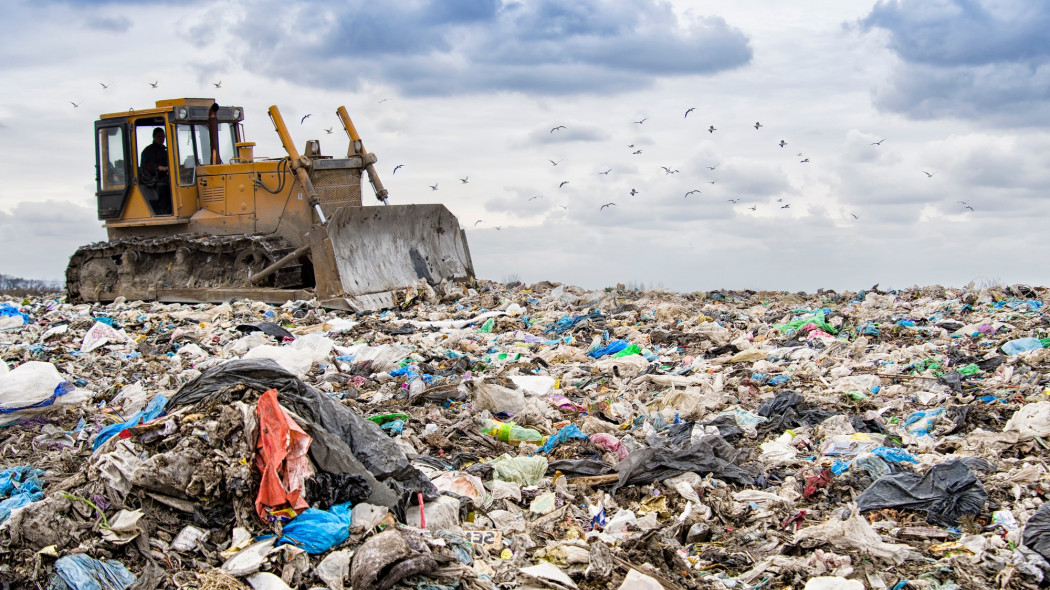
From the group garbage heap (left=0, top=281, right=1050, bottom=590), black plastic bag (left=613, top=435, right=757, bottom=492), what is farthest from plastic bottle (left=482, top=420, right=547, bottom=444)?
black plastic bag (left=613, top=435, right=757, bottom=492)

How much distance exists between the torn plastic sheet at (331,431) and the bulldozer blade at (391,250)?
22.1 ft

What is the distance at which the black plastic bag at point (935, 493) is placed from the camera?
4.51 meters

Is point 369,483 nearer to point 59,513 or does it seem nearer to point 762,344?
point 59,513

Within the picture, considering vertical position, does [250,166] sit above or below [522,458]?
above

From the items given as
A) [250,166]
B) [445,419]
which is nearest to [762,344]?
[445,419]

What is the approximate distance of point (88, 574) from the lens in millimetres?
3641

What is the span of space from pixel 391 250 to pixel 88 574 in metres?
9.14

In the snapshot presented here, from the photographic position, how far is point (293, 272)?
40.4ft

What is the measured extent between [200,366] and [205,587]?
14.0 feet

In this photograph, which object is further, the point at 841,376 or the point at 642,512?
the point at 841,376

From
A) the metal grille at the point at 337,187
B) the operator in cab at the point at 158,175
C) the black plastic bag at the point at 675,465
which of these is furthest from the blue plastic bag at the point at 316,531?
the operator in cab at the point at 158,175

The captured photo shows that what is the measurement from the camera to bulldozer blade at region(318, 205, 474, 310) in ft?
37.9

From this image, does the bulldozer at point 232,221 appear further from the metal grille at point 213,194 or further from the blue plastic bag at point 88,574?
the blue plastic bag at point 88,574

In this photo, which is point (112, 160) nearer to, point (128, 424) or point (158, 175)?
point (158, 175)
